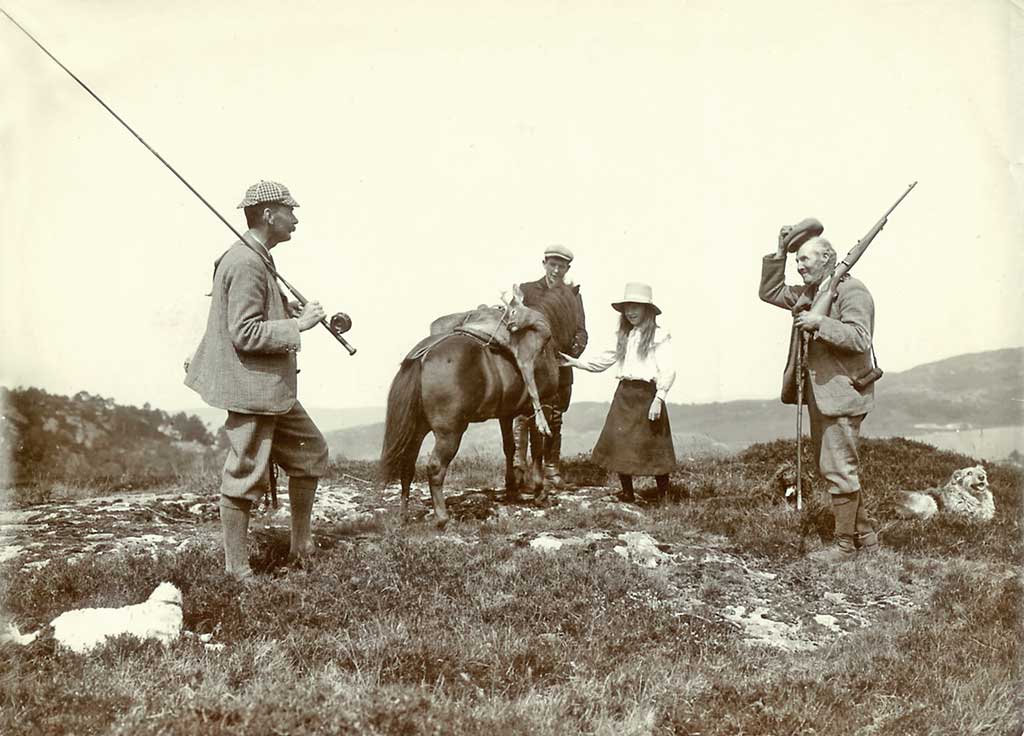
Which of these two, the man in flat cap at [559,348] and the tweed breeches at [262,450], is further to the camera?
the man in flat cap at [559,348]

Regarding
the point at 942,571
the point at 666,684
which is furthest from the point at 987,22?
the point at 666,684

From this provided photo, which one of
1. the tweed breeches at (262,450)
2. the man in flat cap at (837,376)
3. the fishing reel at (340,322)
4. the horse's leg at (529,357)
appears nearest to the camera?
the tweed breeches at (262,450)

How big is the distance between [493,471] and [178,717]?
20.7 ft

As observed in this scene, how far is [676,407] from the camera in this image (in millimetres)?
18812

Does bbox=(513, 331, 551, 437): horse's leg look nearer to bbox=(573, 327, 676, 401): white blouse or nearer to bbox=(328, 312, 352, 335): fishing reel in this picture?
bbox=(573, 327, 676, 401): white blouse

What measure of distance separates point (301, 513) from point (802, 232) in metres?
3.89

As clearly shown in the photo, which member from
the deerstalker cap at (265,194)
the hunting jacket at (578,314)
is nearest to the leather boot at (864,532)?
the hunting jacket at (578,314)

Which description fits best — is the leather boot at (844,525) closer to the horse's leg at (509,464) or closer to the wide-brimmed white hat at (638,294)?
the wide-brimmed white hat at (638,294)

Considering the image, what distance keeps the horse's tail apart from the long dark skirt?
1798 mm

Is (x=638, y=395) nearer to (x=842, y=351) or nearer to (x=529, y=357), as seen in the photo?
(x=529, y=357)

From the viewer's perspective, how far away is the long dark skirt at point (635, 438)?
7.45 m

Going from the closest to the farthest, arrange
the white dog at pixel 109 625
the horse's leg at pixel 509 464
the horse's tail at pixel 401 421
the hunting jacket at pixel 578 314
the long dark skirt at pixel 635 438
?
the white dog at pixel 109 625
the horse's tail at pixel 401 421
the long dark skirt at pixel 635 438
the horse's leg at pixel 509 464
the hunting jacket at pixel 578 314

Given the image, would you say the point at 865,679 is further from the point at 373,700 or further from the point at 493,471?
the point at 493,471

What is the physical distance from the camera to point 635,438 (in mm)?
7496
